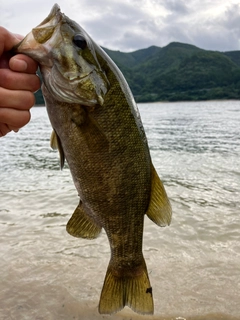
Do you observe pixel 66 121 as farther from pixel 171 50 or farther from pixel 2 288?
pixel 171 50

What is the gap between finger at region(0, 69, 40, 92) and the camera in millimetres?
2248

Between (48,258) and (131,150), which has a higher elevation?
(131,150)

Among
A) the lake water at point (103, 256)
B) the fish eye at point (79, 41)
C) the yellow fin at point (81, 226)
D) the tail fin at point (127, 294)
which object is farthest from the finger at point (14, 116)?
the lake water at point (103, 256)

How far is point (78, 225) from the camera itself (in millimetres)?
2836

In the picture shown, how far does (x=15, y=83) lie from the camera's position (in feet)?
7.43

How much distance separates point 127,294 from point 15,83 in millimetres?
1953

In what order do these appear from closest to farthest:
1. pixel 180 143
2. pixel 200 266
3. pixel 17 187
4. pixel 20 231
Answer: pixel 200 266 → pixel 20 231 → pixel 17 187 → pixel 180 143

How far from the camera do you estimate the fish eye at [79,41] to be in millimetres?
2311

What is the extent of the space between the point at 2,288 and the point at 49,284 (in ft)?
2.22

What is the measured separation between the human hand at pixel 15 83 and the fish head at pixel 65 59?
0.08m

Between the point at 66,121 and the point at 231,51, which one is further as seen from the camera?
the point at 231,51

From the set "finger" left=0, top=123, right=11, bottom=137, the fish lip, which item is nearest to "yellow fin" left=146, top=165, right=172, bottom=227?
"finger" left=0, top=123, right=11, bottom=137

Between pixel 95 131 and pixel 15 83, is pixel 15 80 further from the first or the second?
pixel 95 131

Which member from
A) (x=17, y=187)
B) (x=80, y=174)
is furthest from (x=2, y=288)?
(x=17, y=187)
